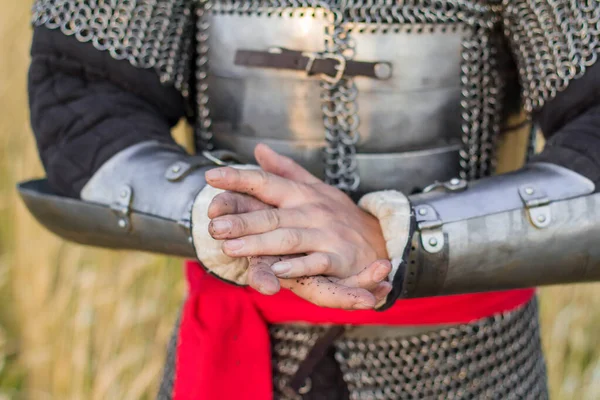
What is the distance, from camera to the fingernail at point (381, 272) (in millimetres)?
869

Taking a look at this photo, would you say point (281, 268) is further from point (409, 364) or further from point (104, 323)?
point (104, 323)

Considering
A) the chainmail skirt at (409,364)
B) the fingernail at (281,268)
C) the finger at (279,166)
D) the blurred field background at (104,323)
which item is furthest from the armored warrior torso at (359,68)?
the blurred field background at (104,323)

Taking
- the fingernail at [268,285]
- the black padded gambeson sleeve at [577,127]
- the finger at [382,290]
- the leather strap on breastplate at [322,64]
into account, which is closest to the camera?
the fingernail at [268,285]

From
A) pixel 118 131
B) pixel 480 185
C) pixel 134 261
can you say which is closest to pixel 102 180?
pixel 118 131

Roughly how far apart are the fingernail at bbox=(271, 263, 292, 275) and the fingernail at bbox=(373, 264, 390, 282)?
0.10m

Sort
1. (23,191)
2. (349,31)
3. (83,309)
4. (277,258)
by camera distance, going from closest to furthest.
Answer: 1. (277,258)
2. (349,31)
3. (23,191)
4. (83,309)

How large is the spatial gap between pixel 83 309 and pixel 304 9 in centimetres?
167

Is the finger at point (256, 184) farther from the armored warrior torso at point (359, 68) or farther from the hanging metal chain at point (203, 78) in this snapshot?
the hanging metal chain at point (203, 78)

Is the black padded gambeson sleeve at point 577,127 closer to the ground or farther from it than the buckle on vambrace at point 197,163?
farther from it

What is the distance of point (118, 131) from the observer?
118 cm

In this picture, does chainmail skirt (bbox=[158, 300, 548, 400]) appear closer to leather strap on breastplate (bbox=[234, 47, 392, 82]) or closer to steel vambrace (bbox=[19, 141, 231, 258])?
steel vambrace (bbox=[19, 141, 231, 258])

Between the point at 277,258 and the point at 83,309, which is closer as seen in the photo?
the point at 277,258

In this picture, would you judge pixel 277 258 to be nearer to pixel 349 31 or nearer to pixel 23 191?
pixel 349 31

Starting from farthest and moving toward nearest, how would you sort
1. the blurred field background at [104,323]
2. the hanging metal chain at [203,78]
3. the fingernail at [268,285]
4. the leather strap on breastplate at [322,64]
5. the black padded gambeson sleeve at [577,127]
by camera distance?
1. the blurred field background at [104,323]
2. the hanging metal chain at [203,78]
3. the leather strap on breastplate at [322,64]
4. the black padded gambeson sleeve at [577,127]
5. the fingernail at [268,285]
